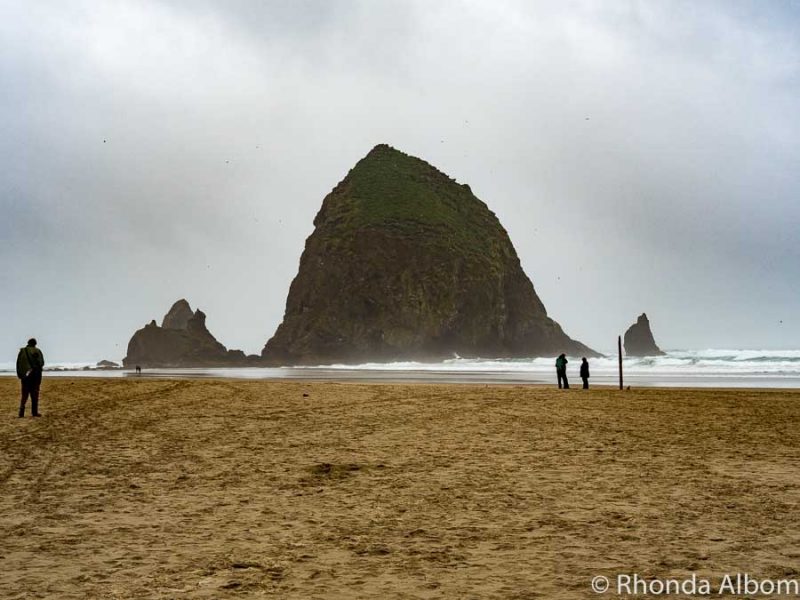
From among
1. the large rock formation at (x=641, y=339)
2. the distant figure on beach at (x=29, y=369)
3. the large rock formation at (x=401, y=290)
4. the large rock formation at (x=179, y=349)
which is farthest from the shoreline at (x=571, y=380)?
the large rock formation at (x=641, y=339)

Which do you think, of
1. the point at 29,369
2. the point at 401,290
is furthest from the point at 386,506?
the point at 401,290

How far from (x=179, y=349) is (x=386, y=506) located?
4773 inches

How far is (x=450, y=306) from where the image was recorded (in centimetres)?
11481

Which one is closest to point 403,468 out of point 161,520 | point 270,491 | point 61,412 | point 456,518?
point 270,491

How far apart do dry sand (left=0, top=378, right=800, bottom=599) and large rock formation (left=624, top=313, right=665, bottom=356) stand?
124374mm

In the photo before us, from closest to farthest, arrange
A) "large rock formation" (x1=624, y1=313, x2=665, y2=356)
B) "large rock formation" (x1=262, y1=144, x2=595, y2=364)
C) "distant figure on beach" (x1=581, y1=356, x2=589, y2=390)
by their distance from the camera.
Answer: "distant figure on beach" (x1=581, y1=356, x2=589, y2=390)
"large rock formation" (x1=262, y1=144, x2=595, y2=364)
"large rock formation" (x1=624, y1=313, x2=665, y2=356)

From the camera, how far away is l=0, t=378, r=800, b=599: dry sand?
5.77 metres

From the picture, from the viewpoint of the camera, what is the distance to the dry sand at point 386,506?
18.9 feet

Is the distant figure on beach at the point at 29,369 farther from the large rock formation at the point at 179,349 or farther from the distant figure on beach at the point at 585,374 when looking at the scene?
the large rock formation at the point at 179,349

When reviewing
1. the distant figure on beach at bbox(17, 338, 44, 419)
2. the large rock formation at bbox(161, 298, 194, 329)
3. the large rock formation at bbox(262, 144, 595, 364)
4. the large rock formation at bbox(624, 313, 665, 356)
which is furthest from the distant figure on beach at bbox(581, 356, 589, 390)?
the large rock formation at bbox(161, 298, 194, 329)

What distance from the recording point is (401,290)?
114062mm

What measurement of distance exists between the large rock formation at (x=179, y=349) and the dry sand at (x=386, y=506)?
104 m

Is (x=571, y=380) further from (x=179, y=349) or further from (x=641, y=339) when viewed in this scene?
(x=641, y=339)

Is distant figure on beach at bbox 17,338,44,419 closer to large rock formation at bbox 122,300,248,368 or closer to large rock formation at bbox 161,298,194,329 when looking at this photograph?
large rock formation at bbox 122,300,248,368
